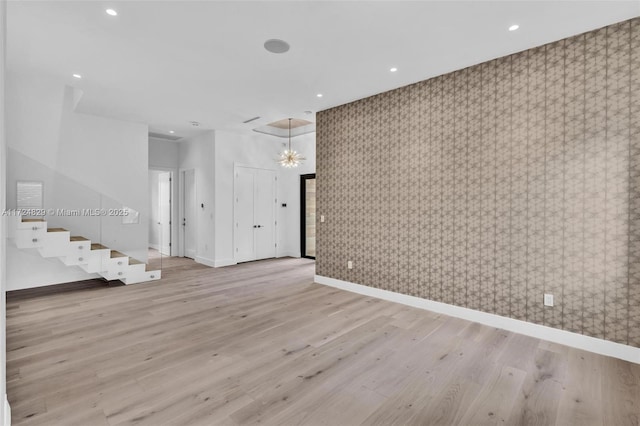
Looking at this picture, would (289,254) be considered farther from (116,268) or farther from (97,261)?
(97,261)

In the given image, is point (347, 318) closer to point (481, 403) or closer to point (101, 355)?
point (481, 403)

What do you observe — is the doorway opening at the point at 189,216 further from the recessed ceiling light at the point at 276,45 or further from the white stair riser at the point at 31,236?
the recessed ceiling light at the point at 276,45

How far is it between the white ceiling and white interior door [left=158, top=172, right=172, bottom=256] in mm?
4111

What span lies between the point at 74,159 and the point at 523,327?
7483mm

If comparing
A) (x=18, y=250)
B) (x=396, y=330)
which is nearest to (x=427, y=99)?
(x=396, y=330)

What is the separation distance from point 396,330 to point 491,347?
954 mm

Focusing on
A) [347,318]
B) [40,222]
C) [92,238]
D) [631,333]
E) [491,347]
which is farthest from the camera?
[92,238]

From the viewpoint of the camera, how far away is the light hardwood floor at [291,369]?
2.15 meters

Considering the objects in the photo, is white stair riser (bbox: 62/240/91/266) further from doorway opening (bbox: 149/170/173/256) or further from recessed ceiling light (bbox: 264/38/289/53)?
recessed ceiling light (bbox: 264/38/289/53)

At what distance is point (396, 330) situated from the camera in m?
3.56

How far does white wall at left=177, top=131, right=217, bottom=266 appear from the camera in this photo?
283 inches

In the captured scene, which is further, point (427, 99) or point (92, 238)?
point (92, 238)

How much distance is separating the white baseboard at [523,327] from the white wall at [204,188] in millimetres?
4071

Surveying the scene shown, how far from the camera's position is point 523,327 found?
136 inches
